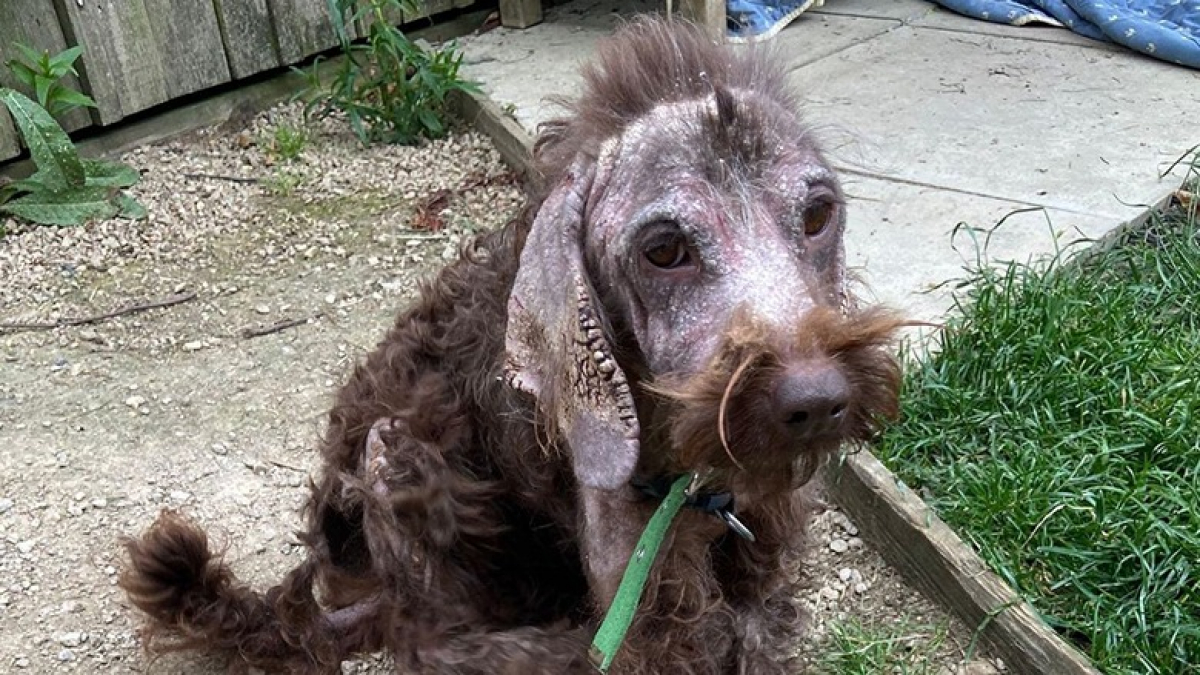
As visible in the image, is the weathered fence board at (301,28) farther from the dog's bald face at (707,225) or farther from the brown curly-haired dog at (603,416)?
the dog's bald face at (707,225)

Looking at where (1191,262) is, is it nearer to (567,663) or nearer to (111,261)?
(567,663)

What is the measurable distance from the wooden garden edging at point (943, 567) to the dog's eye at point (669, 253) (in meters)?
0.75

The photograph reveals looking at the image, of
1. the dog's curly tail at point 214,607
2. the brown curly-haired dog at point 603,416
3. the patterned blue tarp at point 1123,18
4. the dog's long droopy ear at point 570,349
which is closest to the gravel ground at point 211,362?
the dog's curly tail at point 214,607

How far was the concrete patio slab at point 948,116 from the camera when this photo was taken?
3844mm

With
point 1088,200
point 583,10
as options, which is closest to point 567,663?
point 1088,200

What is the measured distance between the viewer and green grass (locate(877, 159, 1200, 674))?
8.47 ft

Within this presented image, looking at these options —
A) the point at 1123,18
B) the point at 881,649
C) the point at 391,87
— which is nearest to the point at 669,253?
the point at 881,649

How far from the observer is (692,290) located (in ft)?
6.23

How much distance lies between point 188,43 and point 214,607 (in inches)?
137

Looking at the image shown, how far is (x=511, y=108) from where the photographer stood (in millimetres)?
5070

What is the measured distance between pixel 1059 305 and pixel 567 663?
1697 mm

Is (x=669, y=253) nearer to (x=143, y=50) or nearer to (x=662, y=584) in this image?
(x=662, y=584)

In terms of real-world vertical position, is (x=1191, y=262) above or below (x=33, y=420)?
above

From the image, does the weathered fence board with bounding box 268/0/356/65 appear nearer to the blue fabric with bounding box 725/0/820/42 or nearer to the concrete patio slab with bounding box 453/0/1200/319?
the concrete patio slab with bounding box 453/0/1200/319
